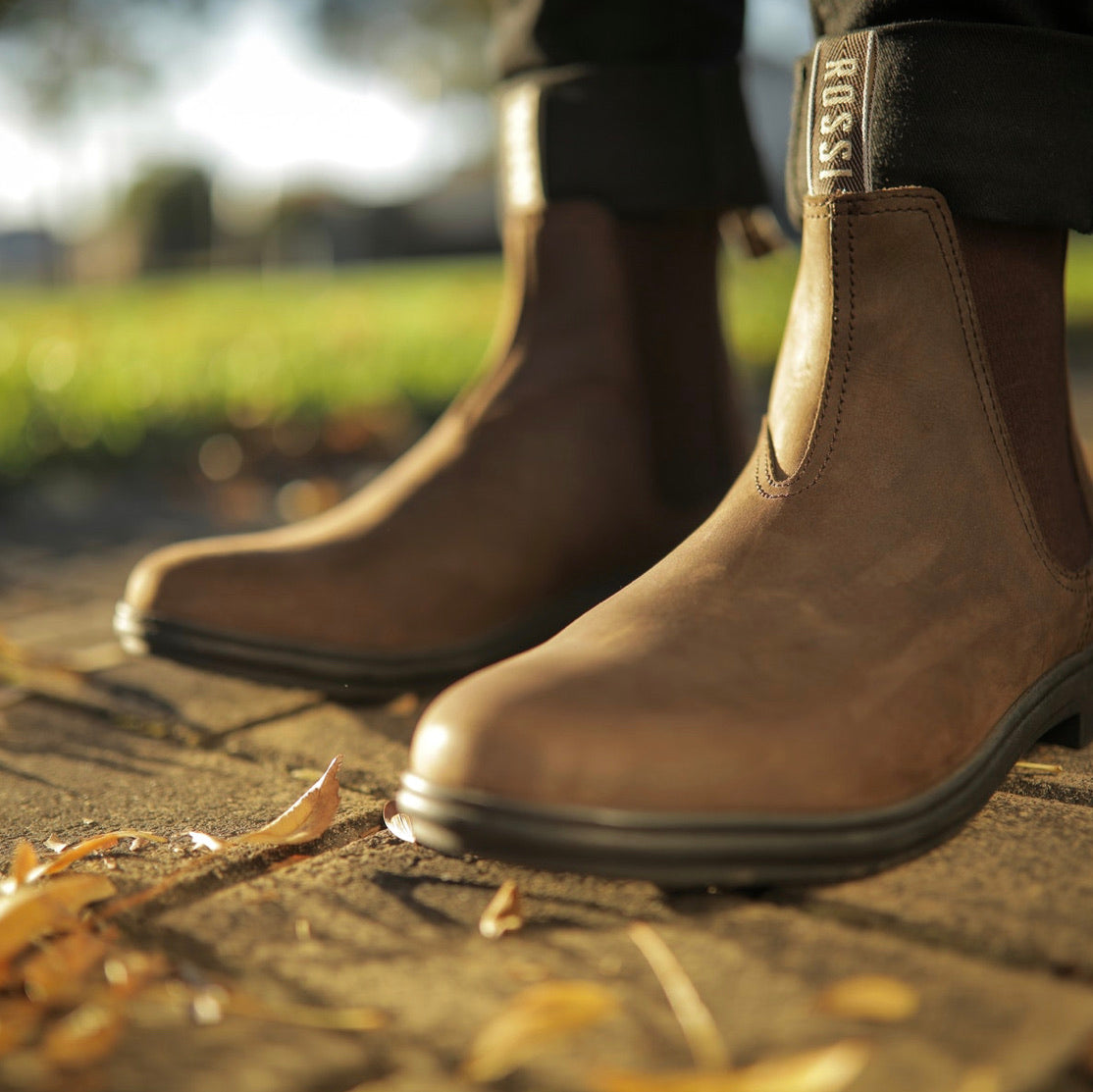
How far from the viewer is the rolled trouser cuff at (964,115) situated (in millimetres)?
1092

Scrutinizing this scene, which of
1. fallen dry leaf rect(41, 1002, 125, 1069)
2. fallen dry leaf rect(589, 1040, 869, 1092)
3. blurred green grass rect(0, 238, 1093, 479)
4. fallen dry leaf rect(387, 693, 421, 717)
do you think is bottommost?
fallen dry leaf rect(387, 693, 421, 717)

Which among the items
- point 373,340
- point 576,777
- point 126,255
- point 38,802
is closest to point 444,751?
point 576,777

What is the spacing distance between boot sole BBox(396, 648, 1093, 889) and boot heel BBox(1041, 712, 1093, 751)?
0.35m

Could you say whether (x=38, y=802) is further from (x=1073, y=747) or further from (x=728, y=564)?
(x=1073, y=747)

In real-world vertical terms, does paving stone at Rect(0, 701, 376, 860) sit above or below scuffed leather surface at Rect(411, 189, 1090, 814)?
below

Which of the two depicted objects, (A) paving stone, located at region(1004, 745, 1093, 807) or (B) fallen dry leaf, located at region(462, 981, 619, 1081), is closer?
(B) fallen dry leaf, located at region(462, 981, 619, 1081)

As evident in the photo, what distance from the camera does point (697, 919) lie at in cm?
93

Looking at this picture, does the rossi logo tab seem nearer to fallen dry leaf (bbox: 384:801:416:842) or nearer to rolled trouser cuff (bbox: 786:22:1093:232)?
rolled trouser cuff (bbox: 786:22:1093:232)

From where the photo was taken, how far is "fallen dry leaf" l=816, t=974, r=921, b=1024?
781 millimetres

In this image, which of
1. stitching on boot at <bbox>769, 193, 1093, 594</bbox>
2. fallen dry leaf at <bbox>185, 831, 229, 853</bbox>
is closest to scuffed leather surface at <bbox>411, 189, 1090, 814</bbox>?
stitching on boot at <bbox>769, 193, 1093, 594</bbox>

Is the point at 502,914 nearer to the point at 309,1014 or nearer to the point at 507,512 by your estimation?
the point at 309,1014

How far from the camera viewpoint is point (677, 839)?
0.91 m

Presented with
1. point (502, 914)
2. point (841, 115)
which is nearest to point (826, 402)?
point (841, 115)

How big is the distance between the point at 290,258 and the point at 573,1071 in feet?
90.4
